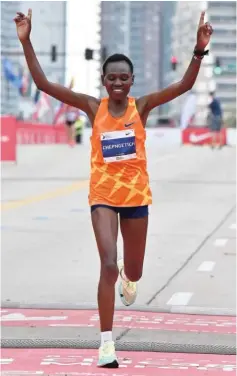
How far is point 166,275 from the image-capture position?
36.6 ft

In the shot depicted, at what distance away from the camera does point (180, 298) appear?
976 cm

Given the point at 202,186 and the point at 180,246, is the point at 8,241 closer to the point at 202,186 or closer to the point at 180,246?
the point at 180,246

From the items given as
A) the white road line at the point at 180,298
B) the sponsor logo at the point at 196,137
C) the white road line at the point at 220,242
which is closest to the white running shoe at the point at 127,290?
the white road line at the point at 180,298

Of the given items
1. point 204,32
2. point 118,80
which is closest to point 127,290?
point 118,80

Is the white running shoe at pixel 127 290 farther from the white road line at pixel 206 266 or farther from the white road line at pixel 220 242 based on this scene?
the white road line at pixel 220 242

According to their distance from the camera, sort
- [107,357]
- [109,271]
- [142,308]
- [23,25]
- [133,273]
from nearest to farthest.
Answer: [107,357], [109,271], [23,25], [133,273], [142,308]

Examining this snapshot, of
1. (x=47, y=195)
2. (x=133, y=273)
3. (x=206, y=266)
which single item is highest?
(x=133, y=273)

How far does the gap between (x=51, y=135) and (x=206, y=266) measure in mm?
46561

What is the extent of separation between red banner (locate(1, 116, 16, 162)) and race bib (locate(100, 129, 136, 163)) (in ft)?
86.1

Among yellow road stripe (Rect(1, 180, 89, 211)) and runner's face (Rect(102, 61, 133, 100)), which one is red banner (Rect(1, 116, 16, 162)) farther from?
runner's face (Rect(102, 61, 133, 100))

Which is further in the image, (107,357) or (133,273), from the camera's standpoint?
(133,273)

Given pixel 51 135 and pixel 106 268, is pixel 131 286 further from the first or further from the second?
pixel 51 135

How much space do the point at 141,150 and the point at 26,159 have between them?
28.8 metres

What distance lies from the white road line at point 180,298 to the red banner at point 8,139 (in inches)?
927
